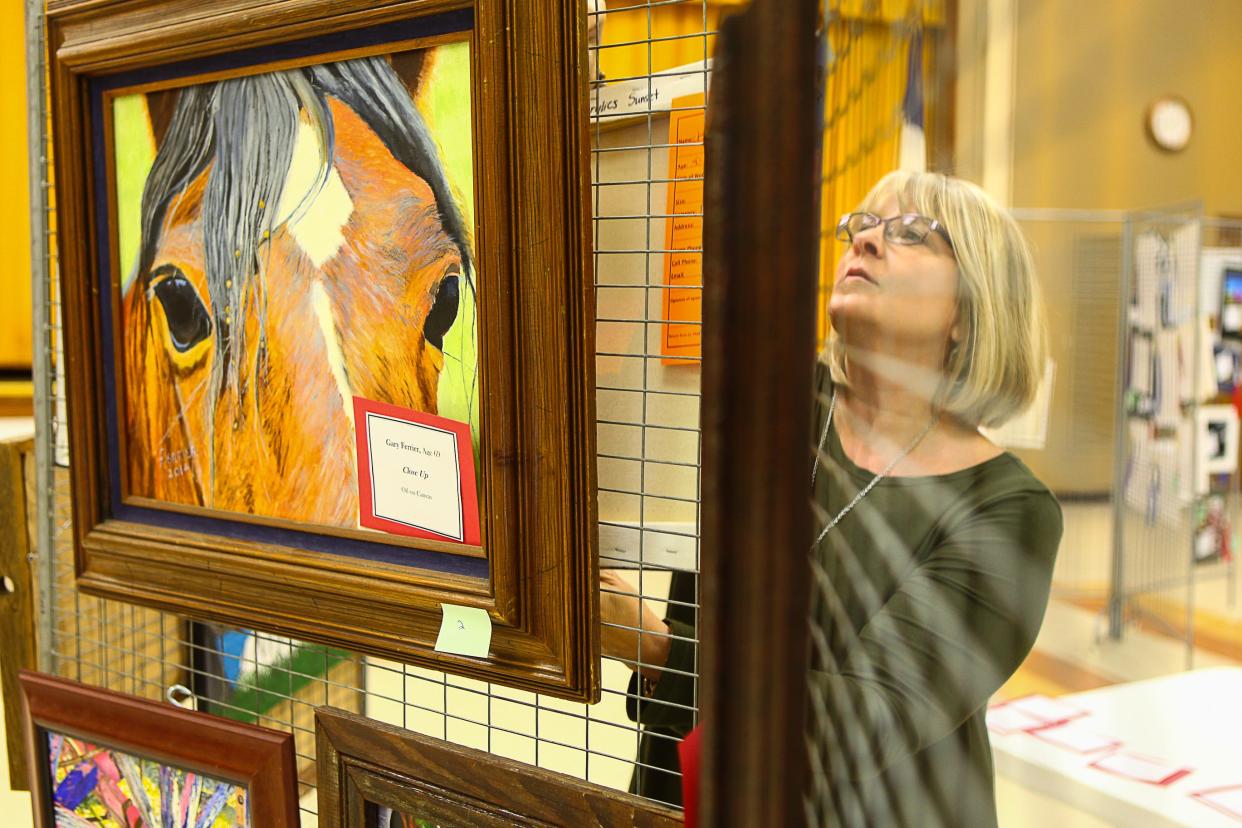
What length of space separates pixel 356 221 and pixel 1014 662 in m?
0.50

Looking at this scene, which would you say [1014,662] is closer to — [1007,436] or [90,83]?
[1007,436]

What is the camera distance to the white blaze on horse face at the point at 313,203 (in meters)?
0.61

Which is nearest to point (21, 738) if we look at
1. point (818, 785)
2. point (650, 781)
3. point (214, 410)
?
point (214, 410)

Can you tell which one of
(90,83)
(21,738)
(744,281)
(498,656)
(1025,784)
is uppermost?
(90,83)

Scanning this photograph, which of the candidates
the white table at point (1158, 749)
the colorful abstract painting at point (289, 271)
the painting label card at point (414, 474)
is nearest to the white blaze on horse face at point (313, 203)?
the colorful abstract painting at point (289, 271)

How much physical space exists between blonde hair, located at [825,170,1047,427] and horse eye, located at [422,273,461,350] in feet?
1.21

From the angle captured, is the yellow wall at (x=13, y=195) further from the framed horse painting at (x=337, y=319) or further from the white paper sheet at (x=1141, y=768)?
the white paper sheet at (x=1141, y=768)

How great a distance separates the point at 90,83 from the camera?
0.73 meters

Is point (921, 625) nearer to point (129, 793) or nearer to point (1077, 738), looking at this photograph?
point (1077, 738)

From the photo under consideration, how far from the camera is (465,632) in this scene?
1.89 ft

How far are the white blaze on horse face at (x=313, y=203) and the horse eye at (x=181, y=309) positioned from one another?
0.11 meters

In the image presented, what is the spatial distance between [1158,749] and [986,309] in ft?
0.32

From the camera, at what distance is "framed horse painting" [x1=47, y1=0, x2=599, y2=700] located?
1.74 feet

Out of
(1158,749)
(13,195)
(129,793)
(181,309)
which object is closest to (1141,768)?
(1158,749)
